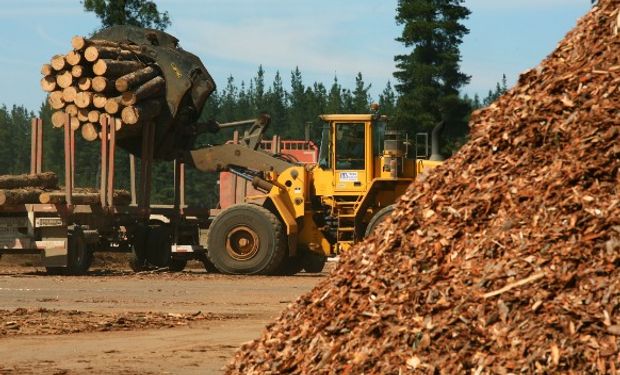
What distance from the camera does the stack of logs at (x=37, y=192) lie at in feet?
83.3

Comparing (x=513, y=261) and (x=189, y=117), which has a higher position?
(x=189, y=117)

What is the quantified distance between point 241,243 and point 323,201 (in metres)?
1.75

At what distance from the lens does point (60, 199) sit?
25594mm

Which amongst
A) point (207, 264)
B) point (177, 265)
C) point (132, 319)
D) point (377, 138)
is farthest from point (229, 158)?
point (132, 319)

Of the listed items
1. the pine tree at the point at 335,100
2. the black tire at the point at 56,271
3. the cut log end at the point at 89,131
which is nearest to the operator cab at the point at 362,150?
the cut log end at the point at 89,131

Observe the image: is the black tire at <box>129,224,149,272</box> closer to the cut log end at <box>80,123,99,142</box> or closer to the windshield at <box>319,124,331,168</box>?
the cut log end at <box>80,123,99,142</box>

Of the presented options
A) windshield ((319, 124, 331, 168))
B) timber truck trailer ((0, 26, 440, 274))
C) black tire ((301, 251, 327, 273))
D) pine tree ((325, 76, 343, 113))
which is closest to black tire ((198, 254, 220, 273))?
timber truck trailer ((0, 26, 440, 274))

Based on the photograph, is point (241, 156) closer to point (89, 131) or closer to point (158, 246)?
point (158, 246)

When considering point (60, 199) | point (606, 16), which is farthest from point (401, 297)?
point (60, 199)

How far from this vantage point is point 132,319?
612 inches

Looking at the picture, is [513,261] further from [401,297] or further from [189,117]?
[189,117]

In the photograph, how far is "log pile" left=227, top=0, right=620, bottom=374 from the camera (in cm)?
764

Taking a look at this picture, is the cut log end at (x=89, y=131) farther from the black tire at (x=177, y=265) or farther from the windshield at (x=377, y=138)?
the windshield at (x=377, y=138)

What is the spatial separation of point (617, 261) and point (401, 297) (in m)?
1.37
